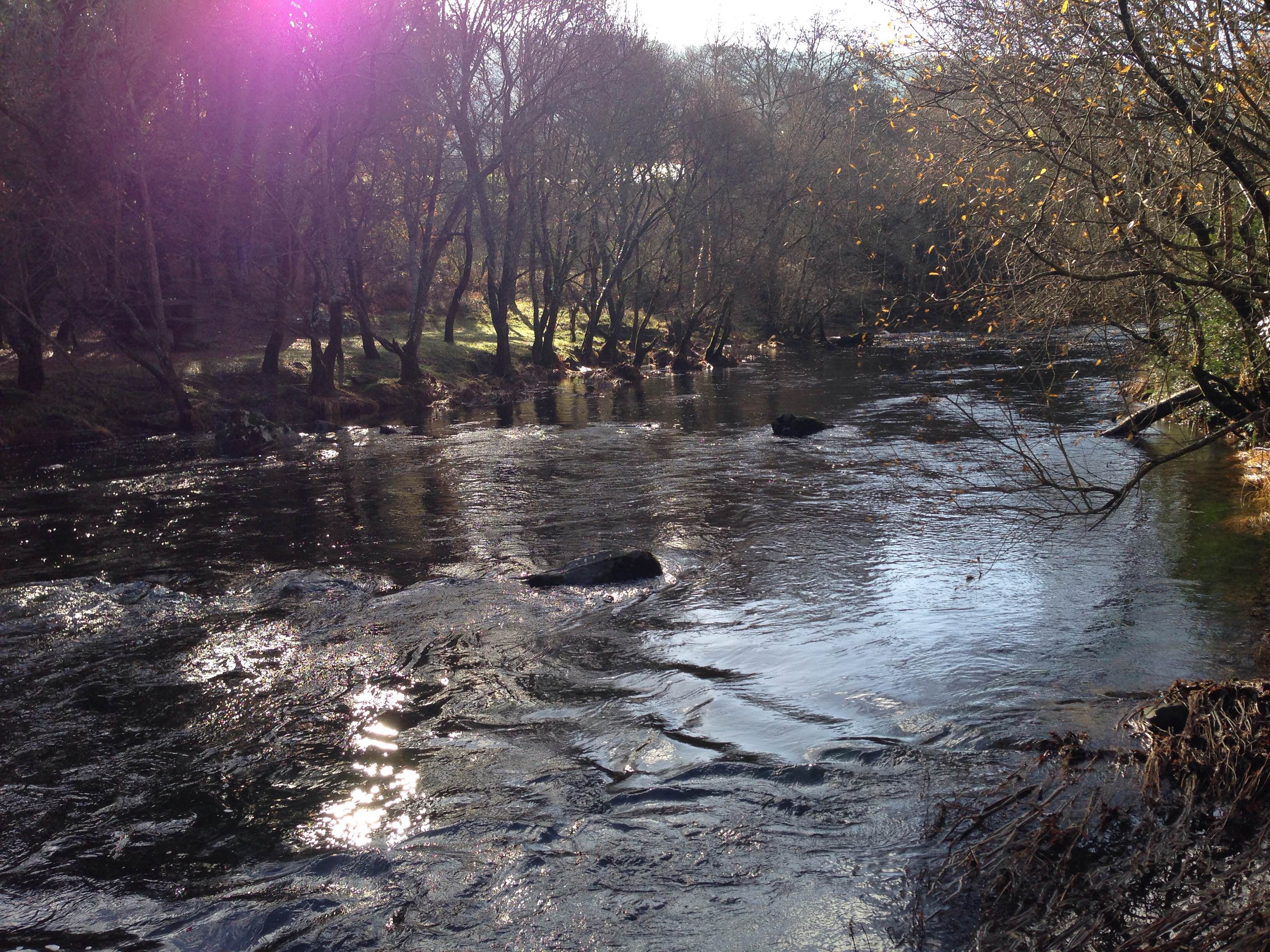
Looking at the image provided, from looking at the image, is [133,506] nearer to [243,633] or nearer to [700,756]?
[243,633]

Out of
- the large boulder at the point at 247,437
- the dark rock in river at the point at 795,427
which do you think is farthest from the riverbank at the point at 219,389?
the dark rock in river at the point at 795,427

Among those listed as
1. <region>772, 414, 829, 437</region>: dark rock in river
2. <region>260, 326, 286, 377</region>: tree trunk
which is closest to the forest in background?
<region>260, 326, 286, 377</region>: tree trunk

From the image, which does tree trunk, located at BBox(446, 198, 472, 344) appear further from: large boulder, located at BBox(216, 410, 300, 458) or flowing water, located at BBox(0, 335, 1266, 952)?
flowing water, located at BBox(0, 335, 1266, 952)

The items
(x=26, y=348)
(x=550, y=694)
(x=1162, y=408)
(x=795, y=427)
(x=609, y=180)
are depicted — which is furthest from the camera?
(x=609, y=180)

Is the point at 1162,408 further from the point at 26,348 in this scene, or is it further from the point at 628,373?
the point at 628,373

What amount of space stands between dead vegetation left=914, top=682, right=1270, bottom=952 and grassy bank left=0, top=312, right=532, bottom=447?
25415 mm

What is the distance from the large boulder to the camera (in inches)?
977

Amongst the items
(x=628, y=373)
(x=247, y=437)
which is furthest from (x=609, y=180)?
(x=247, y=437)

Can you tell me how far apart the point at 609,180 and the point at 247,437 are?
21391 mm

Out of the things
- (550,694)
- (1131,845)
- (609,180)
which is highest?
(609,180)

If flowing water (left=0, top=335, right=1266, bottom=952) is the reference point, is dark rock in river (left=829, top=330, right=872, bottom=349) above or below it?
above

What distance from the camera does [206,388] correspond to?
98.5ft

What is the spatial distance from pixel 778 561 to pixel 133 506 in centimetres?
1193

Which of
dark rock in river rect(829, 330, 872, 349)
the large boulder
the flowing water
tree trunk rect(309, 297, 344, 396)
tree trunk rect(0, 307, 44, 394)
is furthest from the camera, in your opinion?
dark rock in river rect(829, 330, 872, 349)
